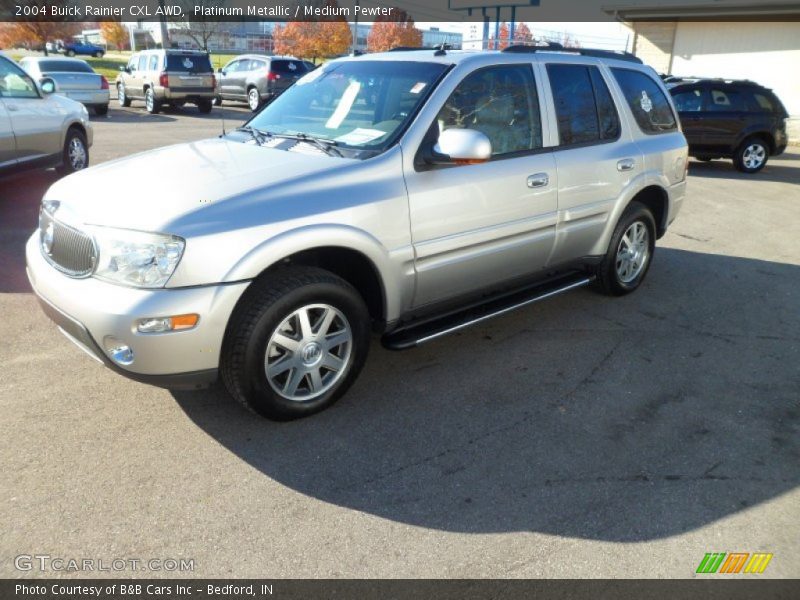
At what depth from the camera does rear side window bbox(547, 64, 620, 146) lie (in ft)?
15.4

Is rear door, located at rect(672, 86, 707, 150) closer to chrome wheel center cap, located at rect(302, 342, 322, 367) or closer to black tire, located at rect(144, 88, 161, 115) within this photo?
chrome wheel center cap, located at rect(302, 342, 322, 367)

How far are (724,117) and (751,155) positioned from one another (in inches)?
39.8

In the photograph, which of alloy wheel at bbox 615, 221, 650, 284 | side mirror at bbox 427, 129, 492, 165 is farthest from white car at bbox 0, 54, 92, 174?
alloy wheel at bbox 615, 221, 650, 284

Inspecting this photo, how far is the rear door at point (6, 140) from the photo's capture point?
754 centimetres

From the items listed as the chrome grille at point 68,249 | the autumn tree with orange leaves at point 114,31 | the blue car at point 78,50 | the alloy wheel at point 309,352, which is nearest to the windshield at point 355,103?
the alloy wheel at point 309,352

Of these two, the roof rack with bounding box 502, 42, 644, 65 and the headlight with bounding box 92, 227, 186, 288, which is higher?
the roof rack with bounding box 502, 42, 644, 65

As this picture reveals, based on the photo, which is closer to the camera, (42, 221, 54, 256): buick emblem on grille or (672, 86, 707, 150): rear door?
(42, 221, 54, 256): buick emblem on grille

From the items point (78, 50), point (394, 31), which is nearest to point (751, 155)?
point (394, 31)

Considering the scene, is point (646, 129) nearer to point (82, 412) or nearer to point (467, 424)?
point (467, 424)

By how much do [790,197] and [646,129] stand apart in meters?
7.06

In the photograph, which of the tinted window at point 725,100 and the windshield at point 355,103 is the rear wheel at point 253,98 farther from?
the windshield at point 355,103

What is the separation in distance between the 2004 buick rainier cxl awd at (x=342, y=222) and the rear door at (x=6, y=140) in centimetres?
453

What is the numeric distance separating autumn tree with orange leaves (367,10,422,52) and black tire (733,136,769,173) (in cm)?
3765
